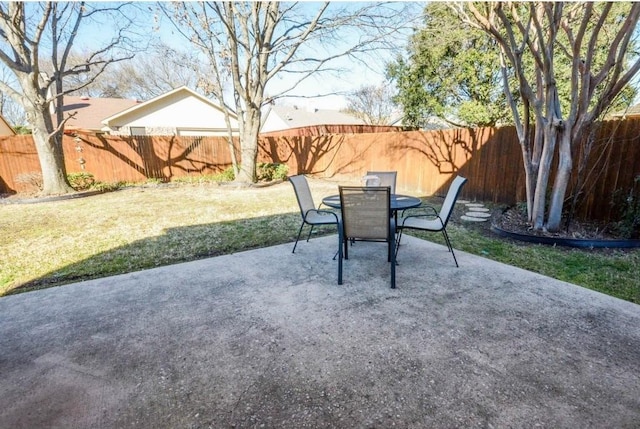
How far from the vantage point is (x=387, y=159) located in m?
10.0

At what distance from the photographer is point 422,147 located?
8.63 m

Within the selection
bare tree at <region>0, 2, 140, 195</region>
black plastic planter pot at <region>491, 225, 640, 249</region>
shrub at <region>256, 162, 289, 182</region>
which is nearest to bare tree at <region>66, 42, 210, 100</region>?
bare tree at <region>0, 2, 140, 195</region>

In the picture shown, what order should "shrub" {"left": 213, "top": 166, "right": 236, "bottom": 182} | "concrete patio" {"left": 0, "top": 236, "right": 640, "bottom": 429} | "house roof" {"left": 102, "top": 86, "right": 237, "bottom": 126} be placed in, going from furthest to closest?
"house roof" {"left": 102, "top": 86, "right": 237, "bottom": 126} < "shrub" {"left": 213, "top": 166, "right": 236, "bottom": 182} < "concrete patio" {"left": 0, "top": 236, "right": 640, "bottom": 429}

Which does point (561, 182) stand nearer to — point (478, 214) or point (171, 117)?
point (478, 214)

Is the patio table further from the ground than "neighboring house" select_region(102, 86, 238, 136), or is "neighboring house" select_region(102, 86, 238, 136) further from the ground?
"neighboring house" select_region(102, 86, 238, 136)

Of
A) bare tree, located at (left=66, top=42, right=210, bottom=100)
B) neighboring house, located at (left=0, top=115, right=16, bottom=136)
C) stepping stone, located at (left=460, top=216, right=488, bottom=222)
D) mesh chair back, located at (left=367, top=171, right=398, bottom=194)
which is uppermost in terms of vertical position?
bare tree, located at (left=66, top=42, right=210, bottom=100)

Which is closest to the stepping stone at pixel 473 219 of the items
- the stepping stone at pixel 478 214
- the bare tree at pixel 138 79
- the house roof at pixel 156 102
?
the stepping stone at pixel 478 214

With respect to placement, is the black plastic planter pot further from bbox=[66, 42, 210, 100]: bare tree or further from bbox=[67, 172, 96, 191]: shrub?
bbox=[66, 42, 210, 100]: bare tree

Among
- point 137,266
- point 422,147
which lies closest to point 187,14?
point 422,147

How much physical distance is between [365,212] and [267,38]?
28.2ft

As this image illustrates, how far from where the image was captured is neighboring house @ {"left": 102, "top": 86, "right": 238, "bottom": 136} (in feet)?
57.6

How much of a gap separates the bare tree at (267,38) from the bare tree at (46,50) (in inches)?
76.3

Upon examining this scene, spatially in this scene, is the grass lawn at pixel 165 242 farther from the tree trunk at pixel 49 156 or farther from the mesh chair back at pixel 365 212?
the mesh chair back at pixel 365 212

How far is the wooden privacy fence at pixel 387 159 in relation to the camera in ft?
15.6
